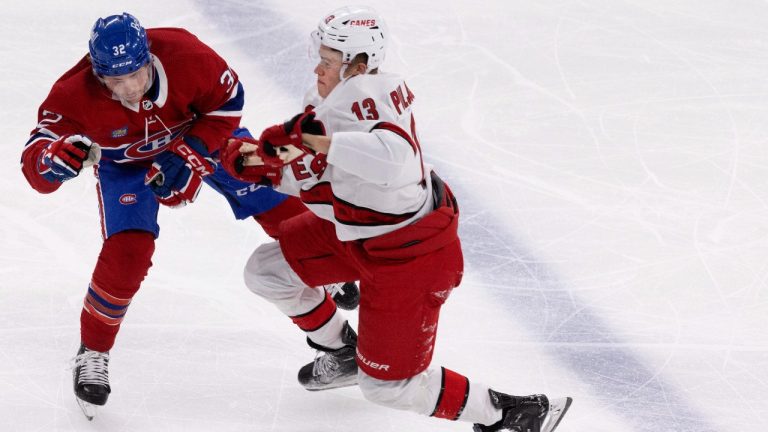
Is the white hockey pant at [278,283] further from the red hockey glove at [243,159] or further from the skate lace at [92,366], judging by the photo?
the skate lace at [92,366]

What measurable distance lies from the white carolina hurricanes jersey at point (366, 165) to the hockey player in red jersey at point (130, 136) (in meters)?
0.37

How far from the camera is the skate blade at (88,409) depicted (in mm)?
3287

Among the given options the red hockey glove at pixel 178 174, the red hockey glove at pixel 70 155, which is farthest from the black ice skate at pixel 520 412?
the red hockey glove at pixel 70 155

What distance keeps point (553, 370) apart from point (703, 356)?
521 millimetres

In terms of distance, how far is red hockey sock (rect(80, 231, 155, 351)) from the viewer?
10.6ft

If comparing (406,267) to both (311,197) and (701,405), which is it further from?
(701,405)

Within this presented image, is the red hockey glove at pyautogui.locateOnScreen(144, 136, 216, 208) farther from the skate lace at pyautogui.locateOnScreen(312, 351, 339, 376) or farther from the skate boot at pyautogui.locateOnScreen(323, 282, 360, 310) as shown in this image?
the skate boot at pyautogui.locateOnScreen(323, 282, 360, 310)

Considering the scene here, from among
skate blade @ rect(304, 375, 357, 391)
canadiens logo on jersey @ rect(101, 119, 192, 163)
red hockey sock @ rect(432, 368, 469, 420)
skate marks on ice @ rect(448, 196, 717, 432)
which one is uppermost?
canadiens logo on jersey @ rect(101, 119, 192, 163)

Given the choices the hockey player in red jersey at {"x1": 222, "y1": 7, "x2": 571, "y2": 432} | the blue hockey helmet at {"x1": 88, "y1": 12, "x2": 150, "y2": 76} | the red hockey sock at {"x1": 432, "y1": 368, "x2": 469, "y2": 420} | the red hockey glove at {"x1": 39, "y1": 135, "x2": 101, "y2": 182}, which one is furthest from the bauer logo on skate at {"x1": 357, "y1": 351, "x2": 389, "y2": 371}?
the blue hockey helmet at {"x1": 88, "y1": 12, "x2": 150, "y2": 76}

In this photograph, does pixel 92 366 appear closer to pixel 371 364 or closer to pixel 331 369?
pixel 331 369

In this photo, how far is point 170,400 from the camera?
341 centimetres

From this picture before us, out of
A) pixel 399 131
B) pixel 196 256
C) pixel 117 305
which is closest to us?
pixel 399 131

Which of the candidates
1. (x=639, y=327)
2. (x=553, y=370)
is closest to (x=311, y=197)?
(x=553, y=370)

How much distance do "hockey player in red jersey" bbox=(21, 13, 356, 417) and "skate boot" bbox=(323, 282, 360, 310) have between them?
1.84 feet
